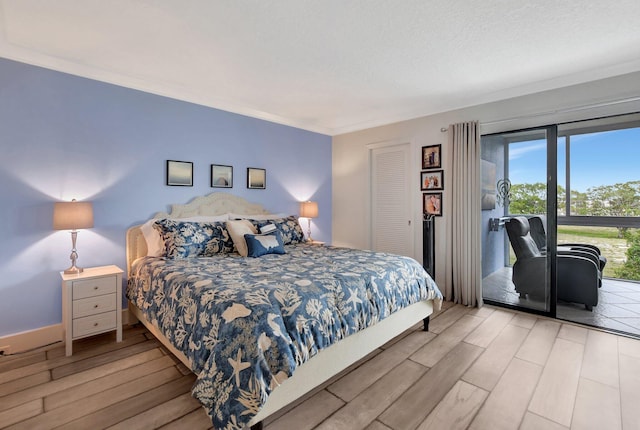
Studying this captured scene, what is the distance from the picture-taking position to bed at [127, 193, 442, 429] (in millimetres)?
1519

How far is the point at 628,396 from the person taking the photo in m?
1.93

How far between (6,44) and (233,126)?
2.03m

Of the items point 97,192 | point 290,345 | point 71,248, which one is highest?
point 97,192

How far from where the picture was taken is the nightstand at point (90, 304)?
2439 millimetres

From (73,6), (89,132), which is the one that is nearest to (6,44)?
(89,132)


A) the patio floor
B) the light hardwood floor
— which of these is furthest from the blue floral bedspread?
the patio floor

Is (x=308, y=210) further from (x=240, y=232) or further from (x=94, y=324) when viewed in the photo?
(x=94, y=324)

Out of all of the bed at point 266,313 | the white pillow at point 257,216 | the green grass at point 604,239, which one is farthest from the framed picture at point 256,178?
the green grass at point 604,239

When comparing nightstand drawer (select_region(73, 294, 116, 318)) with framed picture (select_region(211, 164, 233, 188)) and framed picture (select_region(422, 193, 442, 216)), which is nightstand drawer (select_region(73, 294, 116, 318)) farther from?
framed picture (select_region(422, 193, 442, 216))

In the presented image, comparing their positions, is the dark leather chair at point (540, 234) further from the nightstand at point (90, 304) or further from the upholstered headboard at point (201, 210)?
the nightstand at point (90, 304)

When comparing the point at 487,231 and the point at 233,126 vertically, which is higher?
the point at 233,126

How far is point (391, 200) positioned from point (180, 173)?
286 cm

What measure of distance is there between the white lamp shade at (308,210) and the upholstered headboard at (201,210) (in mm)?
564

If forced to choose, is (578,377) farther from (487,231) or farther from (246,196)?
(246,196)
